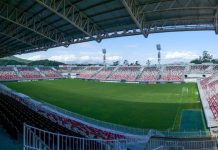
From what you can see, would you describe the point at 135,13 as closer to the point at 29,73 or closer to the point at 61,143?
the point at 61,143

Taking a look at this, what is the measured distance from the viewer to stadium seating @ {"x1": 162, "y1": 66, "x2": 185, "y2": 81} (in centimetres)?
6130

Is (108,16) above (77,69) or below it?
above

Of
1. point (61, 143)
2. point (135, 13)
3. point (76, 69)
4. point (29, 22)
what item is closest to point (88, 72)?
point (76, 69)

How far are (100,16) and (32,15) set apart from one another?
4643 mm

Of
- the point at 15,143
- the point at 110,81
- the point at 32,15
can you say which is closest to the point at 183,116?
the point at 32,15

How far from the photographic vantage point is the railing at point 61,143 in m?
9.16

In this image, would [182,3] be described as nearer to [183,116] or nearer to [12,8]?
[12,8]

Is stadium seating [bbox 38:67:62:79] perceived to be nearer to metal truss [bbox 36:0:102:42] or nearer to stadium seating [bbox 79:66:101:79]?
stadium seating [bbox 79:66:101:79]

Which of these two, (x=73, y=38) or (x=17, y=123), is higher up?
(x=73, y=38)

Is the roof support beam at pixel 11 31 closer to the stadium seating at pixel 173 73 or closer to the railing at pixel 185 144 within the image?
the railing at pixel 185 144

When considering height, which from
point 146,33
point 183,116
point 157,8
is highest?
point 157,8

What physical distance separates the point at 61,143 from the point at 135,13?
22.7ft

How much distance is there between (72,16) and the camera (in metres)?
15.4

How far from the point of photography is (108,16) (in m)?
15.6
